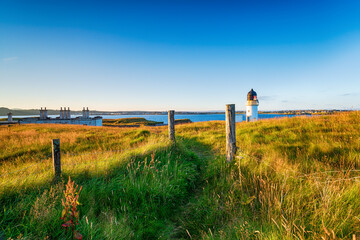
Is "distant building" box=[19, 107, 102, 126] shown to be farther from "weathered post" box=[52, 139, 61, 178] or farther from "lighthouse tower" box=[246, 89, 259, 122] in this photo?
"weathered post" box=[52, 139, 61, 178]

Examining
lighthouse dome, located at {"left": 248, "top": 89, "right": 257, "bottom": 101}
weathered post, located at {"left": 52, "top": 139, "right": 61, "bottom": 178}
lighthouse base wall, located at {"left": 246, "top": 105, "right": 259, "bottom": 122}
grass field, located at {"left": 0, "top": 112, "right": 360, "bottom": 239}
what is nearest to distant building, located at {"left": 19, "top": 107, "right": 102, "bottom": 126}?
lighthouse base wall, located at {"left": 246, "top": 105, "right": 259, "bottom": 122}

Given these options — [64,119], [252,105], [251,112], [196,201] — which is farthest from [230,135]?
[64,119]

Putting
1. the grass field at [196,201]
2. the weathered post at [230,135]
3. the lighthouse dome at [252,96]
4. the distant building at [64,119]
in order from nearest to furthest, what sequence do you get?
the grass field at [196,201]
the weathered post at [230,135]
the lighthouse dome at [252,96]
the distant building at [64,119]

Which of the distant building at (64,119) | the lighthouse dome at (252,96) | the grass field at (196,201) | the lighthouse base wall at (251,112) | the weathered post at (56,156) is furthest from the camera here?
the distant building at (64,119)

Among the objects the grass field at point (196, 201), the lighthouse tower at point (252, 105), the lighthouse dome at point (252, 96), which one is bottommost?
the grass field at point (196, 201)

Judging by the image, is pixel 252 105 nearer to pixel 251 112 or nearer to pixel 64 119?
pixel 251 112

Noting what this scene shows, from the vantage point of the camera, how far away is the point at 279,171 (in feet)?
13.0

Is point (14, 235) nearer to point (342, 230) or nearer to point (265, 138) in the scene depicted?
point (342, 230)

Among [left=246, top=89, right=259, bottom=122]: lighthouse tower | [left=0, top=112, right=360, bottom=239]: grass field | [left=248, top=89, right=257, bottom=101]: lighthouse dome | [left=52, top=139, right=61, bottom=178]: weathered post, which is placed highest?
[left=248, top=89, right=257, bottom=101]: lighthouse dome

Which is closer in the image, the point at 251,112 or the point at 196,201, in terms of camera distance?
the point at 196,201

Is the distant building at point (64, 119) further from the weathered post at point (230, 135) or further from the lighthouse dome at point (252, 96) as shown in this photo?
the weathered post at point (230, 135)

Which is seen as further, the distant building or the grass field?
the distant building

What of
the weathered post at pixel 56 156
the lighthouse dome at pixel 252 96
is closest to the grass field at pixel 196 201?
the weathered post at pixel 56 156

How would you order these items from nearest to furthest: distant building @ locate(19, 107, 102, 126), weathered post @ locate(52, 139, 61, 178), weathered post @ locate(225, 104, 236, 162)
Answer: weathered post @ locate(52, 139, 61, 178) < weathered post @ locate(225, 104, 236, 162) < distant building @ locate(19, 107, 102, 126)
